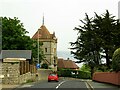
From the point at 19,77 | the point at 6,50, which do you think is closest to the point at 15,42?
the point at 6,50

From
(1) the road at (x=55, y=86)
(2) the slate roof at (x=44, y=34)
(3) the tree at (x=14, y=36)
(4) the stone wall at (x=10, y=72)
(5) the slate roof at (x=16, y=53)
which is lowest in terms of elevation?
(1) the road at (x=55, y=86)

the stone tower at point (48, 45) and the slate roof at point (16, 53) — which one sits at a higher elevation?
the stone tower at point (48, 45)

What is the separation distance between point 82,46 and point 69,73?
3236 centimetres

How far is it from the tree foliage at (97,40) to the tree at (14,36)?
391 inches

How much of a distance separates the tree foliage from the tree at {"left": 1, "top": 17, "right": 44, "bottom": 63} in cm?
994

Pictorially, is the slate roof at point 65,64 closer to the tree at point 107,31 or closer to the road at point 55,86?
the tree at point 107,31

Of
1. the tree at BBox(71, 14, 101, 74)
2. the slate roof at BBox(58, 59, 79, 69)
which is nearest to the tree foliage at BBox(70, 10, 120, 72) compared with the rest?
the tree at BBox(71, 14, 101, 74)

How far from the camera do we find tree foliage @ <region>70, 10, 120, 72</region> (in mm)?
56719

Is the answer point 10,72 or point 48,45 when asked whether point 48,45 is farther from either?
point 10,72

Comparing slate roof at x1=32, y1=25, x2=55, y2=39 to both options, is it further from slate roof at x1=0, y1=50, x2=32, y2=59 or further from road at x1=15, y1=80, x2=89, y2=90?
road at x1=15, y1=80, x2=89, y2=90

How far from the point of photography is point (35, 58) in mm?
74625

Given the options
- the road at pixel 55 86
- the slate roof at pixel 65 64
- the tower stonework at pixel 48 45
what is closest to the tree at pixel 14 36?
the road at pixel 55 86

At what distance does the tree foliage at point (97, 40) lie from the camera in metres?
56.7

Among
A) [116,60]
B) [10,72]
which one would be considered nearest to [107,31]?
[10,72]
